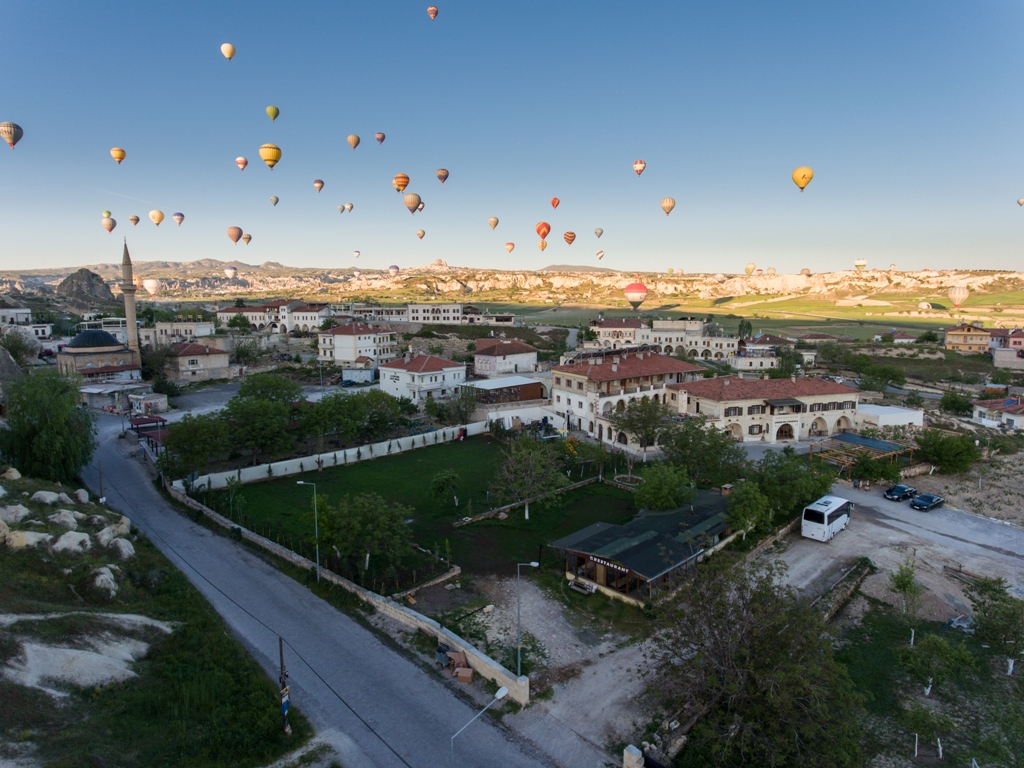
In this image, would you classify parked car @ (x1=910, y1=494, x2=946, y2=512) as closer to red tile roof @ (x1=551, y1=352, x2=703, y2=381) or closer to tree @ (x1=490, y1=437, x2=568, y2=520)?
tree @ (x1=490, y1=437, x2=568, y2=520)

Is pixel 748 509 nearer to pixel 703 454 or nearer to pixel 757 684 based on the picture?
pixel 703 454

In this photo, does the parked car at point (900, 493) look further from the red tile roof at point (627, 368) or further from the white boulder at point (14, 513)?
the white boulder at point (14, 513)

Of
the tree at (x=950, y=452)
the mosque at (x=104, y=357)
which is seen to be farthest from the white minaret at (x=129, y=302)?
the tree at (x=950, y=452)

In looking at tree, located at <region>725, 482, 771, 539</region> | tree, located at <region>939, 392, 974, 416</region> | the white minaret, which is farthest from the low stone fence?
the white minaret

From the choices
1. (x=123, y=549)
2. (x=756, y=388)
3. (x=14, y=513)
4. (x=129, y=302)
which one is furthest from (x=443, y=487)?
(x=129, y=302)

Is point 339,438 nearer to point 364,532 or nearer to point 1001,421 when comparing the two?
point 364,532
